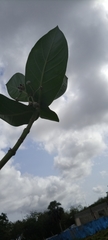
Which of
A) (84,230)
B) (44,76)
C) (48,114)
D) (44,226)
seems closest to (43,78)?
(44,76)

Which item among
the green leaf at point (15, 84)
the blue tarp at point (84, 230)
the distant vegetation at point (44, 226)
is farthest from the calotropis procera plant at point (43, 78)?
the distant vegetation at point (44, 226)

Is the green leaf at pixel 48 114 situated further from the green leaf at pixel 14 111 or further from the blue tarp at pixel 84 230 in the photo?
the blue tarp at pixel 84 230

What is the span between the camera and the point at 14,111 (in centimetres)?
88

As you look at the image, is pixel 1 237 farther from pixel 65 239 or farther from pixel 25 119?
pixel 25 119

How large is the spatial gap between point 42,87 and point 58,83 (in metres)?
0.06

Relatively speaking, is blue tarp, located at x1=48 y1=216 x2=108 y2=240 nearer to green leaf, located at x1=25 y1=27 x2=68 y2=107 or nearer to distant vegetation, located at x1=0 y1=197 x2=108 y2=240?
distant vegetation, located at x1=0 y1=197 x2=108 y2=240

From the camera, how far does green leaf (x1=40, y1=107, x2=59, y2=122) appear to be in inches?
33.9

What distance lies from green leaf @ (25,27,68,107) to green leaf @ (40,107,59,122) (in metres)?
0.02

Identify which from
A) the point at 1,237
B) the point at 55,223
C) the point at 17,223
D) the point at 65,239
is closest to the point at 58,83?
the point at 65,239

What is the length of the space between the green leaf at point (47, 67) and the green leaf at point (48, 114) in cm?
2

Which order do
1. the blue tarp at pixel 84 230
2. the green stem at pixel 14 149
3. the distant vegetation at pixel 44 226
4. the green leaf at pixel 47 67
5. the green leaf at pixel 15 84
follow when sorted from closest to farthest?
the green stem at pixel 14 149 < the green leaf at pixel 47 67 < the green leaf at pixel 15 84 < the blue tarp at pixel 84 230 < the distant vegetation at pixel 44 226

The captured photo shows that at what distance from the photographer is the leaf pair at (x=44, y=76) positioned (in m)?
0.83

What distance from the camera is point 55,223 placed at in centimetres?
5175

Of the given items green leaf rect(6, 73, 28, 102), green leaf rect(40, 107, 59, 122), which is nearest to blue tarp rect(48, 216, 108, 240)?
green leaf rect(6, 73, 28, 102)
